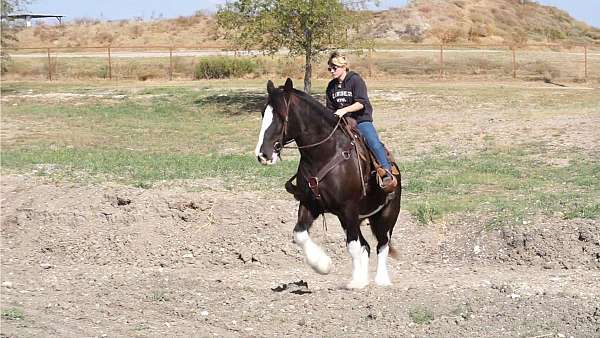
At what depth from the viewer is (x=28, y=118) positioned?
104ft

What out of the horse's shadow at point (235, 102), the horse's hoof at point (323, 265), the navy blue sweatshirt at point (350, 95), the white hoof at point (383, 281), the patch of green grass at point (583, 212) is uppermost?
the navy blue sweatshirt at point (350, 95)

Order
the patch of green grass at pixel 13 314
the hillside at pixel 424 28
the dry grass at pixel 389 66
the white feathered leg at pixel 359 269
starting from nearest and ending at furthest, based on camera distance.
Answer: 1. the patch of green grass at pixel 13 314
2. the white feathered leg at pixel 359 269
3. the dry grass at pixel 389 66
4. the hillside at pixel 424 28

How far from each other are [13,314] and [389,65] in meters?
37.2

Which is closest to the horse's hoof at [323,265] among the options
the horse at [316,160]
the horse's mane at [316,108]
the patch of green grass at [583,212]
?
the horse at [316,160]

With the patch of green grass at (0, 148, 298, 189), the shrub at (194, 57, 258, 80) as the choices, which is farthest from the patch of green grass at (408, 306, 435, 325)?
the shrub at (194, 57, 258, 80)

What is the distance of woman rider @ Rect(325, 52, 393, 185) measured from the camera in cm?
1030

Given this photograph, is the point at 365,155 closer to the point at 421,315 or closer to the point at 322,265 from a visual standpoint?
the point at 322,265

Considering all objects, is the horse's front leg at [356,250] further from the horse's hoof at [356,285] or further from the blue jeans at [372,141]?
the blue jeans at [372,141]

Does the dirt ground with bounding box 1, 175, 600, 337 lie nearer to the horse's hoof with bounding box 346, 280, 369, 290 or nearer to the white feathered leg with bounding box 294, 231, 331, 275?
the horse's hoof with bounding box 346, 280, 369, 290

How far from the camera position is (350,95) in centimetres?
1042

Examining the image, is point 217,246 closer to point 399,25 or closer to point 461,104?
point 461,104

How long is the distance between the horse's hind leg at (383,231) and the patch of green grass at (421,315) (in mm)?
1337

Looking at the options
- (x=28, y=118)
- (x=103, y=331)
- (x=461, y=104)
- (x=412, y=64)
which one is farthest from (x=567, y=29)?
(x=103, y=331)

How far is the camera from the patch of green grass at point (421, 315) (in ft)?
31.4
